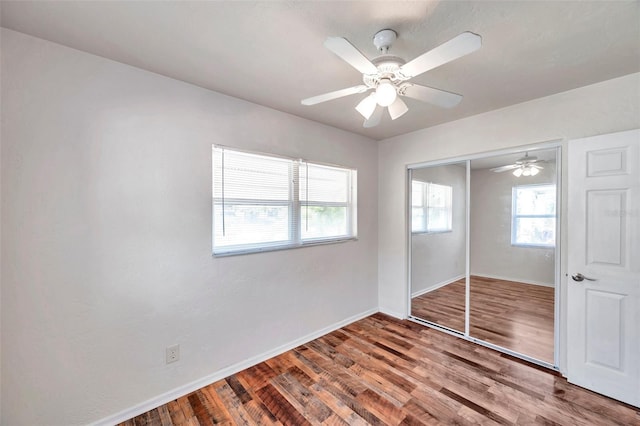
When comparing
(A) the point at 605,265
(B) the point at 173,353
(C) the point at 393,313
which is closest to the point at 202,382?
(B) the point at 173,353

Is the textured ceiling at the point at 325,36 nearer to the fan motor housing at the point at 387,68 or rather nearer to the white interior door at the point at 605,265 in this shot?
the fan motor housing at the point at 387,68

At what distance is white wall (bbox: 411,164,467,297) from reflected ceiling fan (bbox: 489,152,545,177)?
462 mm

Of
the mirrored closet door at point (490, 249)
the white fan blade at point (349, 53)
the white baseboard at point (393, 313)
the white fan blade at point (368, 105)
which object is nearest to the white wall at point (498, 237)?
the mirrored closet door at point (490, 249)

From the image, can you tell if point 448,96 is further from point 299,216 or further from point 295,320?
point 295,320

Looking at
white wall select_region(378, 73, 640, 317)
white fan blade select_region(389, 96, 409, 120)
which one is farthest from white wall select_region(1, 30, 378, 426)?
white wall select_region(378, 73, 640, 317)

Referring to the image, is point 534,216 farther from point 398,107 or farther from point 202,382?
point 202,382

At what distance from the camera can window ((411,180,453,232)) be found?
344 cm

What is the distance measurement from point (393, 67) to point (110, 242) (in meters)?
2.15

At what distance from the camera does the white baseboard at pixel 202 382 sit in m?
1.83

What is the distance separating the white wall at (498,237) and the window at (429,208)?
1.38 feet

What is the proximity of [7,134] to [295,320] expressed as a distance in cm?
261

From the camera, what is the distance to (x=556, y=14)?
1368 millimetres

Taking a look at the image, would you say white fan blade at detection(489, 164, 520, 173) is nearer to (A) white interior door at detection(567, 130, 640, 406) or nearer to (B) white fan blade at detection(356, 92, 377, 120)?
(A) white interior door at detection(567, 130, 640, 406)

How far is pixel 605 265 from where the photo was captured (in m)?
2.08
